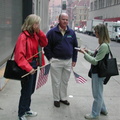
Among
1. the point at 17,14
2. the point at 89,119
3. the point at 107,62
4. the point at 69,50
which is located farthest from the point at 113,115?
the point at 17,14

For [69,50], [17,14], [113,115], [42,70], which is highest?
[17,14]

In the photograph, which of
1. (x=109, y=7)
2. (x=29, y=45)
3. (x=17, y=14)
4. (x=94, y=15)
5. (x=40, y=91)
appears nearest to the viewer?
(x=29, y=45)

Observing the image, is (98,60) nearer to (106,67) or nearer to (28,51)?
(106,67)

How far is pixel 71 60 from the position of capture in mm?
4547

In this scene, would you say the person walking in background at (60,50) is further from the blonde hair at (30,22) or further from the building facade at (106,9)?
the building facade at (106,9)

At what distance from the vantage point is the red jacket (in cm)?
322

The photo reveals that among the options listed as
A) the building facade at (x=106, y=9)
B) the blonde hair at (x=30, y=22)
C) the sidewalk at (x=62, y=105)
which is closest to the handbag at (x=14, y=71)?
the blonde hair at (x=30, y=22)

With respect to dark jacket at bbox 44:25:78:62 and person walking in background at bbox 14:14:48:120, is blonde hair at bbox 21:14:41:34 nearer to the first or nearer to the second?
person walking in background at bbox 14:14:48:120

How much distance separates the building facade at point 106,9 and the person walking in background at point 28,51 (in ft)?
144

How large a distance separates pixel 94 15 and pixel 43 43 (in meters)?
76.1

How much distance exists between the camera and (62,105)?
462cm

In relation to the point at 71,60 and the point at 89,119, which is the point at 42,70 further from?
the point at 89,119

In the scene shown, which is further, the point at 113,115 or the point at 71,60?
the point at 71,60

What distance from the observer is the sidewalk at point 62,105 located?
13.5 ft
